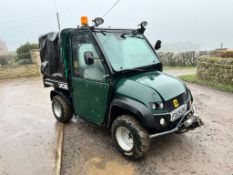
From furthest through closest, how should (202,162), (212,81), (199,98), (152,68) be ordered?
(212,81) < (199,98) < (152,68) < (202,162)

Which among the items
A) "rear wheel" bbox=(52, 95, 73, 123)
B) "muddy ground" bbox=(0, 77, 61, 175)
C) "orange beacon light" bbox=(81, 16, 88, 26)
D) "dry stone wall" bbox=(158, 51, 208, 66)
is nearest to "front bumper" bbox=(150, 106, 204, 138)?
"muddy ground" bbox=(0, 77, 61, 175)

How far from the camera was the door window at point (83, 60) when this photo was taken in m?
3.62

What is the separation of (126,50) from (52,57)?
182 centimetres

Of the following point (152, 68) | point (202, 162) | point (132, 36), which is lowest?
point (202, 162)

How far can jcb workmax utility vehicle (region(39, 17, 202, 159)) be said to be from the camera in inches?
125

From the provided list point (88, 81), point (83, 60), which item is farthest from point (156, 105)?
point (83, 60)

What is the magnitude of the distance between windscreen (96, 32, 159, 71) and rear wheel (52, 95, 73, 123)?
6.36 ft

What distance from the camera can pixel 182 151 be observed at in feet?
12.0

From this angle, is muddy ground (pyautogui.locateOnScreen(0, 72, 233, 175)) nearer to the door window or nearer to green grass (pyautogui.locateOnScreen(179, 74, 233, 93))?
the door window

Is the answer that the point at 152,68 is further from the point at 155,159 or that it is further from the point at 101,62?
the point at 155,159

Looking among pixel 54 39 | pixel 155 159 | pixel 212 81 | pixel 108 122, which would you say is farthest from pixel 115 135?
pixel 212 81

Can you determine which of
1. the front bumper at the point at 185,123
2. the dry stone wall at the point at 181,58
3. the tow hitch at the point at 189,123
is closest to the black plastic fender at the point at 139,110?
the front bumper at the point at 185,123

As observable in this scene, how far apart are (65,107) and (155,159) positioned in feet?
7.90

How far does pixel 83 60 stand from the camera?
3.97 metres
